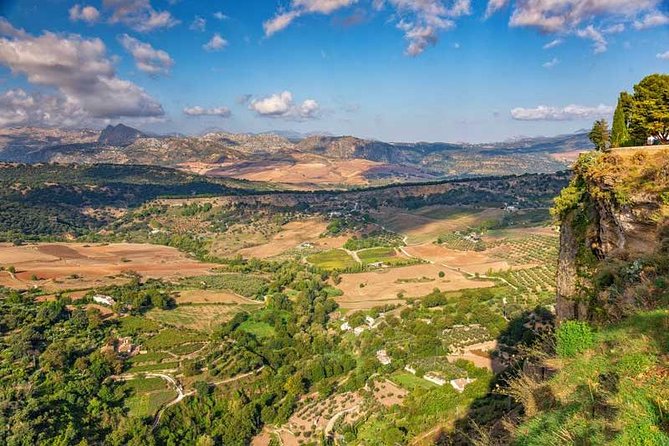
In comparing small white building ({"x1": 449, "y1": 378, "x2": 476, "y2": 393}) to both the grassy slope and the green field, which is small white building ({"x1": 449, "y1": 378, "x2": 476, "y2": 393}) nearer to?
the grassy slope

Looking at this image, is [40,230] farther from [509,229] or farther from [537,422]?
[537,422]

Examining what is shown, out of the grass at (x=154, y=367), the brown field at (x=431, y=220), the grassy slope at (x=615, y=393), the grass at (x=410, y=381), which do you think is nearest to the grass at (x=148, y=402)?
the grass at (x=154, y=367)

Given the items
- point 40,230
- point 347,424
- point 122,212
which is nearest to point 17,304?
point 347,424

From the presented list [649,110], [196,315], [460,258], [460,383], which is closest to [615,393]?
[649,110]

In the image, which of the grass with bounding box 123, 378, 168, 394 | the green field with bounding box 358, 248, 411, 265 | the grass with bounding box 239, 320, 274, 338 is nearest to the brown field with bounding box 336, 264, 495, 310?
the green field with bounding box 358, 248, 411, 265

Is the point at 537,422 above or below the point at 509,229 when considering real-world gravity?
above

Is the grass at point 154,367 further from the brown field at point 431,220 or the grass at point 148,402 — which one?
the brown field at point 431,220

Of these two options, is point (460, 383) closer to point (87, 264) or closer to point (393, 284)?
point (393, 284)
